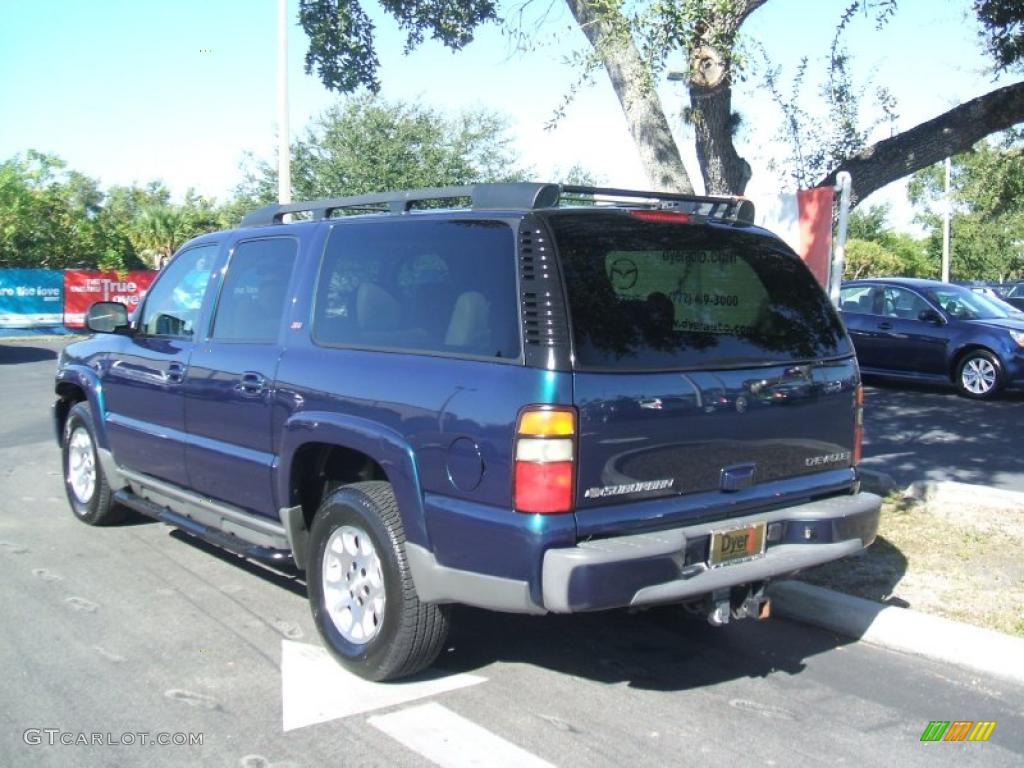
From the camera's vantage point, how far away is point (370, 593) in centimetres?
438

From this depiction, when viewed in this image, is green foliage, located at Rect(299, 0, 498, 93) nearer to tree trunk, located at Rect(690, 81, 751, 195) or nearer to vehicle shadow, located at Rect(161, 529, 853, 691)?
tree trunk, located at Rect(690, 81, 751, 195)

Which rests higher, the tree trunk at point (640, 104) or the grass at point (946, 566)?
the tree trunk at point (640, 104)

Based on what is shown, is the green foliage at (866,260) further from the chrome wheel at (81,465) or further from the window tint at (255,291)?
the window tint at (255,291)

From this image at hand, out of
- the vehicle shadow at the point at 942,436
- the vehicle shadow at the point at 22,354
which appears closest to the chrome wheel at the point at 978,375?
the vehicle shadow at the point at 942,436

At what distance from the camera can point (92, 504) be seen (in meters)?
6.92

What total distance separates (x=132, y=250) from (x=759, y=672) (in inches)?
1361

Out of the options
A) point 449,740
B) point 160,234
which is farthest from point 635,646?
point 160,234

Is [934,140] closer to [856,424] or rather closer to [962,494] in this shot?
[962,494]

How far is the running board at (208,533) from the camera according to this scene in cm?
502

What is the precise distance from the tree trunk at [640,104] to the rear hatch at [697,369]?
A: 274 cm

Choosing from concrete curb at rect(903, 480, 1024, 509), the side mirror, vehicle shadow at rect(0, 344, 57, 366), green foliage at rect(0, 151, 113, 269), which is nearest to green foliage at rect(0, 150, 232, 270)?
green foliage at rect(0, 151, 113, 269)

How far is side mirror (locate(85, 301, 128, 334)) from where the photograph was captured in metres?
6.36

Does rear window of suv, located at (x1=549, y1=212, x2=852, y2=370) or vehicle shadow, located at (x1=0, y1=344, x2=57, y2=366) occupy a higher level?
rear window of suv, located at (x1=549, y1=212, x2=852, y2=370)

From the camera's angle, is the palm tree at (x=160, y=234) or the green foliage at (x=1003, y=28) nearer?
the green foliage at (x=1003, y=28)
